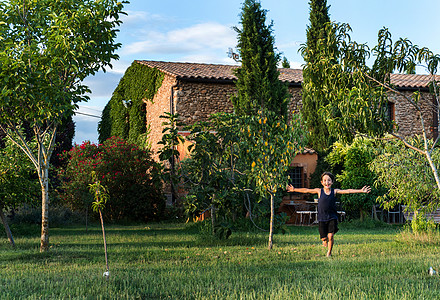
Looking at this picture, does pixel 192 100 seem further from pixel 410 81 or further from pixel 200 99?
pixel 410 81

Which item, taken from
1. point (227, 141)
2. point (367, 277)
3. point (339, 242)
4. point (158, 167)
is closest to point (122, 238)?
point (158, 167)

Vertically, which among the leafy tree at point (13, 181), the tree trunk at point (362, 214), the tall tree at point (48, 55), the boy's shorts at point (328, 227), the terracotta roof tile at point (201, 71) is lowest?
the tree trunk at point (362, 214)

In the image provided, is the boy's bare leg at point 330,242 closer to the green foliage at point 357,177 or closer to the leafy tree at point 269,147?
the leafy tree at point 269,147

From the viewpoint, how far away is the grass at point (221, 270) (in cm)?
586

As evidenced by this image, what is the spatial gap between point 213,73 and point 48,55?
12.0 m

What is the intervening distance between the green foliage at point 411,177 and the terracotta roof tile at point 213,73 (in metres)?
8.84

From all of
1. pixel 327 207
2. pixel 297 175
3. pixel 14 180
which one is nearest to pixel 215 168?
pixel 327 207

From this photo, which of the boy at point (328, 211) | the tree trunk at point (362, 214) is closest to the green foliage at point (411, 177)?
the boy at point (328, 211)

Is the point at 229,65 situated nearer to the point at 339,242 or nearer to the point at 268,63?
the point at 268,63

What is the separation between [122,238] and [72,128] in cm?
1517

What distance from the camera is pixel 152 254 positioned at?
9297mm

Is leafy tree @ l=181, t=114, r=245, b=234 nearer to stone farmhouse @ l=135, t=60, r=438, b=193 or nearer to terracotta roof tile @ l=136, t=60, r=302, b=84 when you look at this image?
stone farmhouse @ l=135, t=60, r=438, b=193

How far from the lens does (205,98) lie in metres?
20.1

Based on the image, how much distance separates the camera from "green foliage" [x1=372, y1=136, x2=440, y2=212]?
10.7 metres
